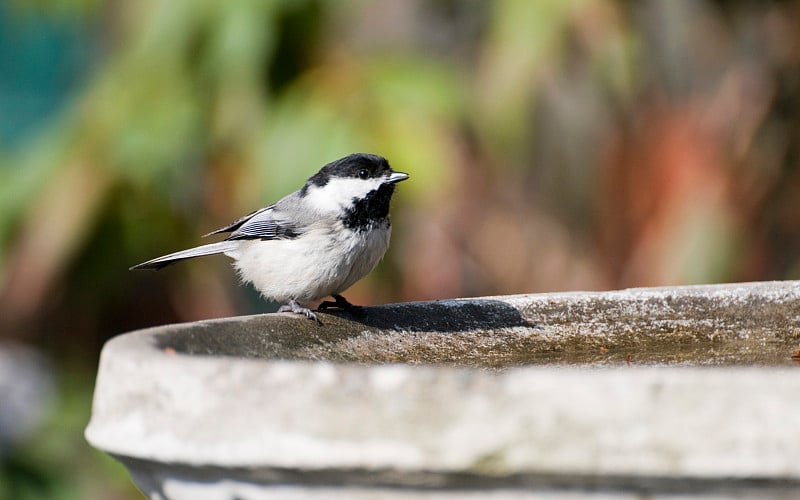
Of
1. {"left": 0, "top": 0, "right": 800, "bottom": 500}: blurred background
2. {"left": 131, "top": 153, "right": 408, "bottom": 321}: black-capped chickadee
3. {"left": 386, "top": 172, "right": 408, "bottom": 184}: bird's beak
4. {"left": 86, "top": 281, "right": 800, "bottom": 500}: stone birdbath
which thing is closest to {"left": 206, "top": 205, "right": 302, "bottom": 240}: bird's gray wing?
{"left": 131, "top": 153, "right": 408, "bottom": 321}: black-capped chickadee

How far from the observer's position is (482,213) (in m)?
6.82

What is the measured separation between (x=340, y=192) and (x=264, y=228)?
12.6 inches

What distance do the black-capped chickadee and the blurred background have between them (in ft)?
3.19

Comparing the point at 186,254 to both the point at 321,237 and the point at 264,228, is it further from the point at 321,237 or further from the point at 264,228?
the point at 321,237

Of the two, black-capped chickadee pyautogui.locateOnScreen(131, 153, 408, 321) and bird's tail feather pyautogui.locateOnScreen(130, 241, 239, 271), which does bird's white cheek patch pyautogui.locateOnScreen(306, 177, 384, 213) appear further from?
bird's tail feather pyautogui.locateOnScreen(130, 241, 239, 271)

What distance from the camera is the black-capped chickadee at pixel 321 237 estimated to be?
364 cm

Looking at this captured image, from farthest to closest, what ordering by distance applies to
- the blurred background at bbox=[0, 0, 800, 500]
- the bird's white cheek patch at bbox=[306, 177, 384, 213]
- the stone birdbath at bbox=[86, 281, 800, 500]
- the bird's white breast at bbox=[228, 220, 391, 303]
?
1. the blurred background at bbox=[0, 0, 800, 500]
2. the bird's white cheek patch at bbox=[306, 177, 384, 213]
3. the bird's white breast at bbox=[228, 220, 391, 303]
4. the stone birdbath at bbox=[86, 281, 800, 500]

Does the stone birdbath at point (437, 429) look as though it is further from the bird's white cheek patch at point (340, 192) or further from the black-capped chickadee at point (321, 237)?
the bird's white cheek patch at point (340, 192)

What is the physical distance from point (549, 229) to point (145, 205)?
258 cm

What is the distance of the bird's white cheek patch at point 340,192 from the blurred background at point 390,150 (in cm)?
98

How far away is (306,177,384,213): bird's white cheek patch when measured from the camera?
3736mm

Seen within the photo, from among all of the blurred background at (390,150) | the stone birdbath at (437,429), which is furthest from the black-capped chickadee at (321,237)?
the stone birdbath at (437,429)

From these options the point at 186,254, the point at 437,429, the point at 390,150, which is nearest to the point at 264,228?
the point at 186,254

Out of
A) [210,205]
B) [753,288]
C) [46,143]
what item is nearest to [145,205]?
[210,205]
